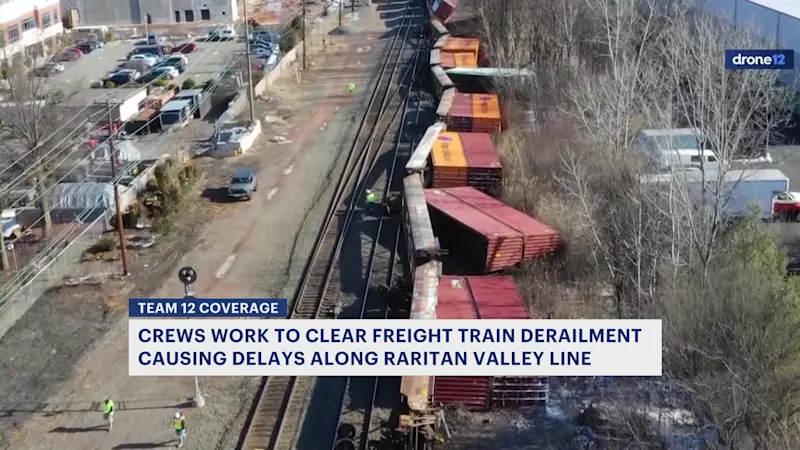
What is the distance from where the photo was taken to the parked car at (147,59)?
42938mm

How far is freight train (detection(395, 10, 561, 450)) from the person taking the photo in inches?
535

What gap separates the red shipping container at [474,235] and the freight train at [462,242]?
22mm

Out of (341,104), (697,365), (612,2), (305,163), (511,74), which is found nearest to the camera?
(697,365)

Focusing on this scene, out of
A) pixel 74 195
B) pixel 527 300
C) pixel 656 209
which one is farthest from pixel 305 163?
pixel 656 209

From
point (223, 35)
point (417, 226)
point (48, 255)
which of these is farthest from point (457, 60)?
point (48, 255)

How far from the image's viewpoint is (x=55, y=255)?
2008cm

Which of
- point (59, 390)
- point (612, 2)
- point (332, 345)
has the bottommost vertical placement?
point (59, 390)

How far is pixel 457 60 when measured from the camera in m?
37.8

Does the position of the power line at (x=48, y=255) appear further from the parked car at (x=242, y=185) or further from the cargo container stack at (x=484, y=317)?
the cargo container stack at (x=484, y=317)

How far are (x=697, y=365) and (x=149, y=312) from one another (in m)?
7.09

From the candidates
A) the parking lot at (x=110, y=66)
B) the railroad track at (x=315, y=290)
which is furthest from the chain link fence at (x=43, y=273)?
the parking lot at (x=110, y=66)

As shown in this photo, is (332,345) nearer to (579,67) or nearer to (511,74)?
(579,67)

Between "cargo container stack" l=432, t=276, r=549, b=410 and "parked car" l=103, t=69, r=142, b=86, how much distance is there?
2844 centimetres

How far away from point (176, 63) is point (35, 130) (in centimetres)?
1991
